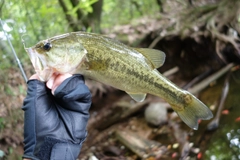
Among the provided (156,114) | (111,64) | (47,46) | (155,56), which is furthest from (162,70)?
(47,46)

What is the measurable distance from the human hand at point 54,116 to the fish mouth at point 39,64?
11cm

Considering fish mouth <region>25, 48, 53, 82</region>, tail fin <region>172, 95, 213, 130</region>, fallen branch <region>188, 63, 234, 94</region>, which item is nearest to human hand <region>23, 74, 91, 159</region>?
fish mouth <region>25, 48, 53, 82</region>

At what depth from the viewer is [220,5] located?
22.5 ft

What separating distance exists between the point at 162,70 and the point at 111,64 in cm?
539

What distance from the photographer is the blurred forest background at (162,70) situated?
4269mm

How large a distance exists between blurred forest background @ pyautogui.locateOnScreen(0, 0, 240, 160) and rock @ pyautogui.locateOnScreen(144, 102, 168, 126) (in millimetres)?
20

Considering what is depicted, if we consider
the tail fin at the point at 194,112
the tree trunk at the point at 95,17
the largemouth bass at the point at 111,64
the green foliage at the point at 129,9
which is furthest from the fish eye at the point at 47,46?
→ the green foliage at the point at 129,9

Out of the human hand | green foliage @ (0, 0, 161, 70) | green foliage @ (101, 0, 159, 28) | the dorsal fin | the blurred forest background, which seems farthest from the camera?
green foliage @ (101, 0, 159, 28)

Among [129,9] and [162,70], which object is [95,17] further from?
[129,9]

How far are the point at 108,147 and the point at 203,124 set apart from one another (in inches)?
70.5

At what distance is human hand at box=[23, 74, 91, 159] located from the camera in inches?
77.5

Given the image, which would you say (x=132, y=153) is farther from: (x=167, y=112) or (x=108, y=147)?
(x=167, y=112)

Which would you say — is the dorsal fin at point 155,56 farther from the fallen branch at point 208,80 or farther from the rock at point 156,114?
the fallen branch at point 208,80

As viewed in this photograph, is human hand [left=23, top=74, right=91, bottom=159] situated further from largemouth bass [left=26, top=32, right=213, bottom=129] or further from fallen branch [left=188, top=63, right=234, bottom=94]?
fallen branch [left=188, top=63, right=234, bottom=94]
